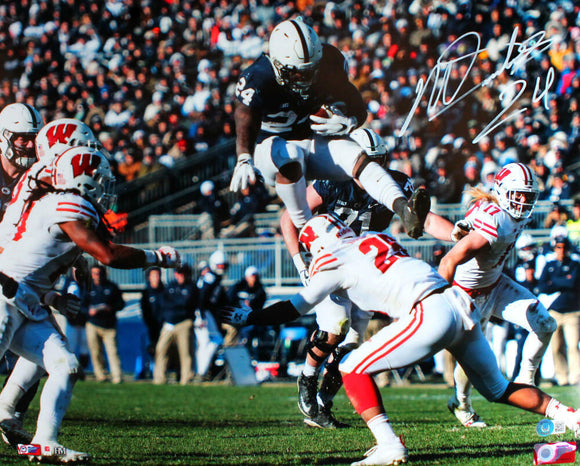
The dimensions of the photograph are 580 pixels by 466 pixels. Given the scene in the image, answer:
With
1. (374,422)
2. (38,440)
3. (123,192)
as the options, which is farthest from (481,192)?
(123,192)

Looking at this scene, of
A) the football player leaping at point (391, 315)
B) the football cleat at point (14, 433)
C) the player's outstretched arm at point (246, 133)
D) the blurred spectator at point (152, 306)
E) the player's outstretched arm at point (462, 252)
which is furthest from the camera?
the blurred spectator at point (152, 306)

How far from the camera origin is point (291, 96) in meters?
5.73

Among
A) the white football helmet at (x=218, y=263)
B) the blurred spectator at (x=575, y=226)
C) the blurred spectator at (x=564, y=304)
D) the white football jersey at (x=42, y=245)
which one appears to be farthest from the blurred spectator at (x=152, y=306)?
the white football jersey at (x=42, y=245)

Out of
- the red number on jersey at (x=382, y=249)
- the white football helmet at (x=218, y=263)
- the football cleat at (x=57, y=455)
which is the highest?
the red number on jersey at (x=382, y=249)

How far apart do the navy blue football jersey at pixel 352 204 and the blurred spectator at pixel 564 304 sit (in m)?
3.96

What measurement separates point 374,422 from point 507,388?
76cm

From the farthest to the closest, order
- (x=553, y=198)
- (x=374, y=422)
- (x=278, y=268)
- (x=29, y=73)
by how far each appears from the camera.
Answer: (x=29, y=73) → (x=278, y=268) → (x=553, y=198) → (x=374, y=422)

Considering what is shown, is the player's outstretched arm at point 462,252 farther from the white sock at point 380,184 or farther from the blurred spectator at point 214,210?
the blurred spectator at point 214,210

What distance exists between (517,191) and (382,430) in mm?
2197

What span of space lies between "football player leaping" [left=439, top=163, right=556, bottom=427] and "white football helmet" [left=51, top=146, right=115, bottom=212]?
7.45 ft

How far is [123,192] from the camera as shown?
13.8 m

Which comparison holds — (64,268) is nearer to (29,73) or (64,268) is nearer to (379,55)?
(379,55)

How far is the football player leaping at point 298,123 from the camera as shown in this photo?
5305 mm
